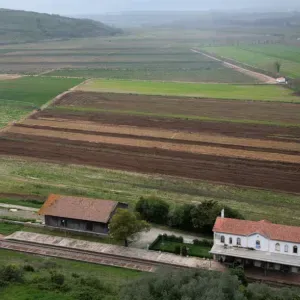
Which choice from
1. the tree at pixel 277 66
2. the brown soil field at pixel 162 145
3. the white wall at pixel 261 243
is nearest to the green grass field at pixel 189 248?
the white wall at pixel 261 243

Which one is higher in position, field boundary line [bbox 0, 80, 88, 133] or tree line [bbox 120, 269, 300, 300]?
tree line [bbox 120, 269, 300, 300]

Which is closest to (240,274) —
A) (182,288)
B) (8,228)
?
(182,288)

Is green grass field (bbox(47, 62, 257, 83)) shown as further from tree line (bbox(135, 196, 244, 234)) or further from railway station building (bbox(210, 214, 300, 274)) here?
railway station building (bbox(210, 214, 300, 274))

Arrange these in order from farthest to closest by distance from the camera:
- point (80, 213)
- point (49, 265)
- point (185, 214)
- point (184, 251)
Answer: point (80, 213) < point (185, 214) < point (184, 251) < point (49, 265)

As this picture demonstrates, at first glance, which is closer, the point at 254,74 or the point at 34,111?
the point at 34,111

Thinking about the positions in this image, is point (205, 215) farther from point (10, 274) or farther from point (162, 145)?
point (162, 145)

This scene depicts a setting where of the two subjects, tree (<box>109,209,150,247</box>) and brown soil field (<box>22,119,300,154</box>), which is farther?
brown soil field (<box>22,119,300,154</box>)

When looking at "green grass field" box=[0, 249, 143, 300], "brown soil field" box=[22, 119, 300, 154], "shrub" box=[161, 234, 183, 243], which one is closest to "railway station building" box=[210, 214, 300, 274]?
"shrub" box=[161, 234, 183, 243]
